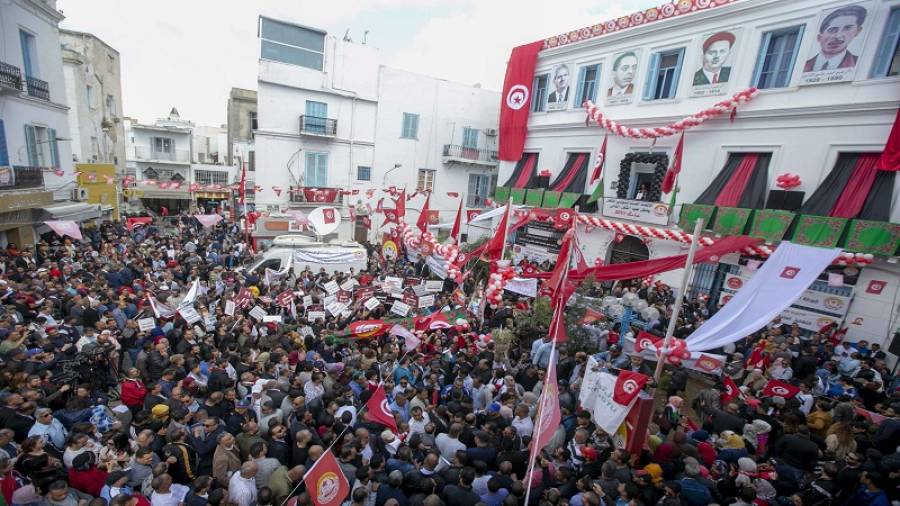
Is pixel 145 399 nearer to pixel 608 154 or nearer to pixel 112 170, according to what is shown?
pixel 608 154

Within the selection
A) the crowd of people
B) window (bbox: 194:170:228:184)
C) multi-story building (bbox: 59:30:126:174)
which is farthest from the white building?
window (bbox: 194:170:228:184)

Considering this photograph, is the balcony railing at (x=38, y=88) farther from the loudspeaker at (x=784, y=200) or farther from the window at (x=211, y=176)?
the loudspeaker at (x=784, y=200)

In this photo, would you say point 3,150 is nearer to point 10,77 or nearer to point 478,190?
point 10,77

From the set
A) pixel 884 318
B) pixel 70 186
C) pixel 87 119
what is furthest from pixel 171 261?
pixel 884 318

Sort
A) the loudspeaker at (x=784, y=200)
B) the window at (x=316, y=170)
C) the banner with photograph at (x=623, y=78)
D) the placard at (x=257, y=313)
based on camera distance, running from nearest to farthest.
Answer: the placard at (x=257, y=313), the loudspeaker at (x=784, y=200), the banner with photograph at (x=623, y=78), the window at (x=316, y=170)

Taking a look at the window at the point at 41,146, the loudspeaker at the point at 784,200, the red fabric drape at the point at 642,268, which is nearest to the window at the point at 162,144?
the window at the point at 41,146

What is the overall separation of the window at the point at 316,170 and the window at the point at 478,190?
9.56m

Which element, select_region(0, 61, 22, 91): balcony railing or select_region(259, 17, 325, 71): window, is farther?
select_region(259, 17, 325, 71): window

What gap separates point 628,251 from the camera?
716 inches

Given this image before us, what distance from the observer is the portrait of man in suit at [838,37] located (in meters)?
12.3

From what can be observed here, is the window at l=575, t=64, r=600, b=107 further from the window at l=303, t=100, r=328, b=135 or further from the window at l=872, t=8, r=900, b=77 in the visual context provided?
the window at l=303, t=100, r=328, b=135

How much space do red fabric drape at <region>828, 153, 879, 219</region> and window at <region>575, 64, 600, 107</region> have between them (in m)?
9.73

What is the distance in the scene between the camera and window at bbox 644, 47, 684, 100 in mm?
16438

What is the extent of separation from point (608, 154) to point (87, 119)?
30.4 m
